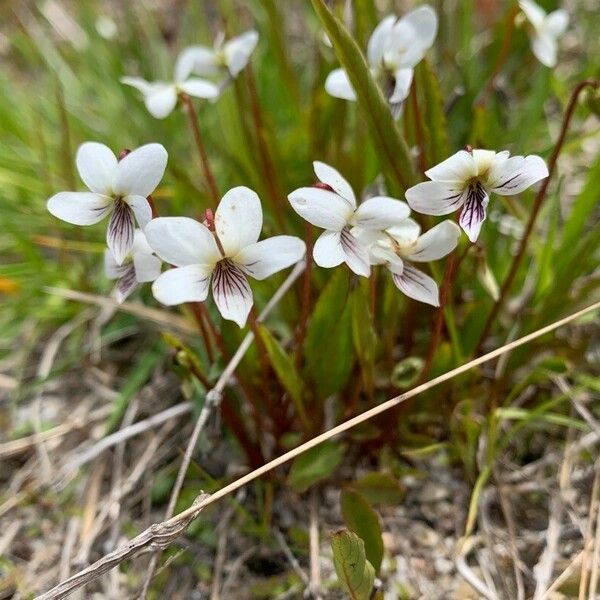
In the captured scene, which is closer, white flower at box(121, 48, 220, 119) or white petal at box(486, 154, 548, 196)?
white petal at box(486, 154, 548, 196)

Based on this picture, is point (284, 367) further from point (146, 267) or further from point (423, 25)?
point (423, 25)

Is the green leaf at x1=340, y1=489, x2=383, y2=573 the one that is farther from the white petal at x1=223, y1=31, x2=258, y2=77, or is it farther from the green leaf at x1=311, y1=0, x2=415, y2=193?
the white petal at x1=223, y1=31, x2=258, y2=77

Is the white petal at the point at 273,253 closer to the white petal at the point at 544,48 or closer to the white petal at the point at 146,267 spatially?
→ the white petal at the point at 146,267

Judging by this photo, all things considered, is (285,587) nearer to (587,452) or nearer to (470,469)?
(470,469)

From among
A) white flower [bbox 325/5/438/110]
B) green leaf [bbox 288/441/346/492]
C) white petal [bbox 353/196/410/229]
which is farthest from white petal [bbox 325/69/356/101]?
green leaf [bbox 288/441/346/492]

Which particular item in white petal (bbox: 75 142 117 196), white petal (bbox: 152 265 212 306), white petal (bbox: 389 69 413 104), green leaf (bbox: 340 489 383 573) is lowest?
green leaf (bbox: 340 489 383 573)

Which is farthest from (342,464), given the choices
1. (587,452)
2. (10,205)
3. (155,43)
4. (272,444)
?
(155,43)

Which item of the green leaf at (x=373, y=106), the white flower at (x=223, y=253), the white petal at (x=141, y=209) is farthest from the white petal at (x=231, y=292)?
the green leaf at (x=373, y=106)
